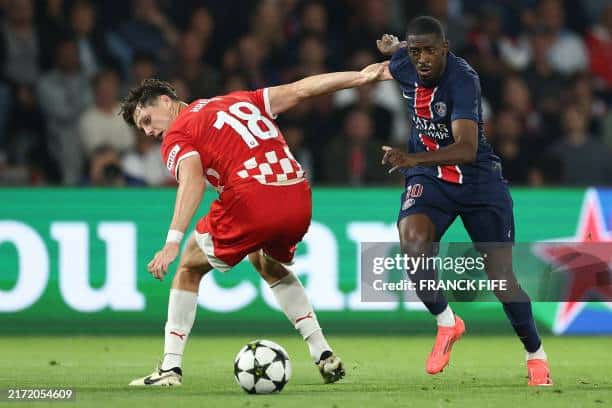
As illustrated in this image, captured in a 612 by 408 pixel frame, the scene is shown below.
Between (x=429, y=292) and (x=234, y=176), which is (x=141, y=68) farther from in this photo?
(x=429, y=292)

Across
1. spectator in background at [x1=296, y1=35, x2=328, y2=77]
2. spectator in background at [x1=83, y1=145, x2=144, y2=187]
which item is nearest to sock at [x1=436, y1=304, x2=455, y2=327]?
spectator in background at [x1=83, y1=145, x2=144, y2=187]

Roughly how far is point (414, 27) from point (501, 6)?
30.1 ft

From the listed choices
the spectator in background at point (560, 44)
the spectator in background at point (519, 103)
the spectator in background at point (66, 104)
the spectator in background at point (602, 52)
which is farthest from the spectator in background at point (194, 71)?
the spectator in background at point (602, 52)

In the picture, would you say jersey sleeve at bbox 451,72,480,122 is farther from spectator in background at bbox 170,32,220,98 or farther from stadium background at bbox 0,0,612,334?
spectator in background at bbox 170,32,220,98

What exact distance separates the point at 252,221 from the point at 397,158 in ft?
3.96

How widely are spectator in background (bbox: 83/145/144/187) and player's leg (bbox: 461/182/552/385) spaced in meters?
5.38

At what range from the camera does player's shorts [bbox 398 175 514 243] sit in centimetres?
870

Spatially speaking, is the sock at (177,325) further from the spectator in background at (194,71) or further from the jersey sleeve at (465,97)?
the spectator in background at (194,71)

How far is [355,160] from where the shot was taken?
1398 centimetres

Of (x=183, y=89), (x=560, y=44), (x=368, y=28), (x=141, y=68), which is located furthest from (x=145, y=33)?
(x=560, y=44)

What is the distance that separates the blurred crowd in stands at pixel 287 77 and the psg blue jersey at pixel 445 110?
5075mm

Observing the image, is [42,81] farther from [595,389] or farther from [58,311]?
[595,389]

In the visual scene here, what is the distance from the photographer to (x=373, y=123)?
14.5 meters

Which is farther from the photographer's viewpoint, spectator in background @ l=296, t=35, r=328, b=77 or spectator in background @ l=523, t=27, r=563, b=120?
spectator in background @ l=523, t=27, r=563, b=120
